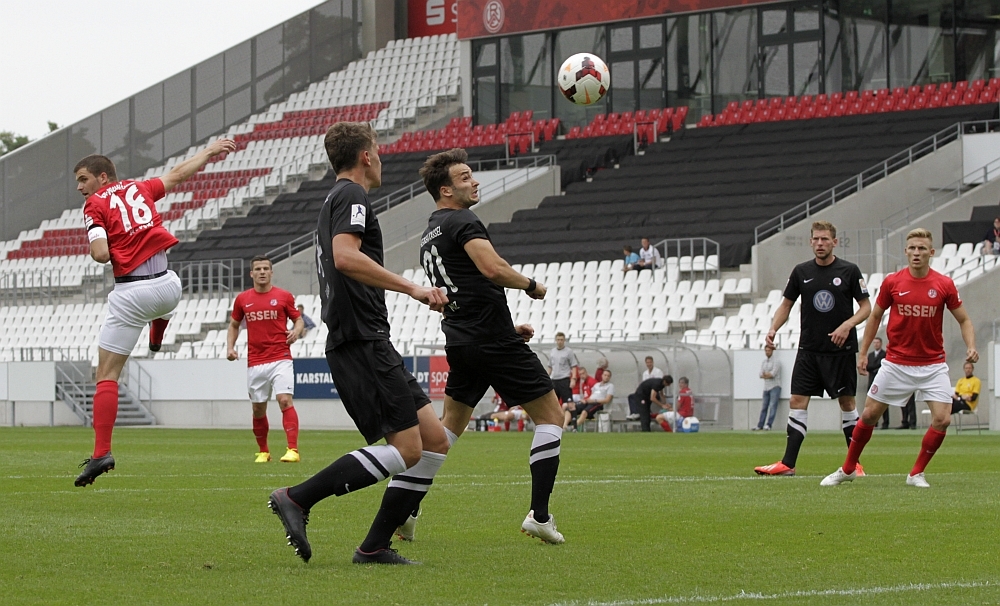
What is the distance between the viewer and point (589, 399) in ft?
83.8

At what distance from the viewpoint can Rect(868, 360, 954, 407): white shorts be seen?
1063 cm

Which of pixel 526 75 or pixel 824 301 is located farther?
pixel 526 75

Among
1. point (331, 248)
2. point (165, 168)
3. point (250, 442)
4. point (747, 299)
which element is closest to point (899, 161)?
point (747, 299)

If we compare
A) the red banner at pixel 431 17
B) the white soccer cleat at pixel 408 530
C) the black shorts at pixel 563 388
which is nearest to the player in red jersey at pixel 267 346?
the white soccer cleat at pixel 408 530

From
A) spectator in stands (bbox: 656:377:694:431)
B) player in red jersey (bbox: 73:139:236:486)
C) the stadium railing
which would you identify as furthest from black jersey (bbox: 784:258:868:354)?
the stadium railing

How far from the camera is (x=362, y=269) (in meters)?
6.12

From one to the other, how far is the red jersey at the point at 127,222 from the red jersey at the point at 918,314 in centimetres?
525

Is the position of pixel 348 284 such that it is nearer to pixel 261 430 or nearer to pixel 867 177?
pixel 261 430

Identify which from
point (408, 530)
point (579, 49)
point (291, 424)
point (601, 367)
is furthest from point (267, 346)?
point (579, 49)

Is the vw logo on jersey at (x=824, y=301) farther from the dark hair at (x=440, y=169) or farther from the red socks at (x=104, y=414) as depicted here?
the red socks at (x=104, y=414)

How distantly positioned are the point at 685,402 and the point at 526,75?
2040 cm

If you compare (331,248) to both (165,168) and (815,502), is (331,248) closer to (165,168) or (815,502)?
(815,502)

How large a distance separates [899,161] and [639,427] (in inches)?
435

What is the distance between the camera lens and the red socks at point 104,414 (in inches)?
356
